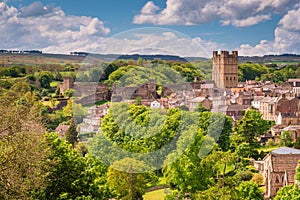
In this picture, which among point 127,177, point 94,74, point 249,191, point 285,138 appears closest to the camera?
point 249,191

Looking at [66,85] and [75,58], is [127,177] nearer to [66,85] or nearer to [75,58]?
[66,85]

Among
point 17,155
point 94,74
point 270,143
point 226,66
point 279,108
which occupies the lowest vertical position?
point 270,143

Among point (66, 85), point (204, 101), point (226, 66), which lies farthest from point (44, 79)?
point (204, 101)

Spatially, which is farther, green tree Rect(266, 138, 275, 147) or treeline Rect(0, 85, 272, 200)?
green tree Rect(266, 138, 275, 147)

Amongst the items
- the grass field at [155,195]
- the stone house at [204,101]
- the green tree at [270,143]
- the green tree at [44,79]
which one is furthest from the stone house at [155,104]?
the green tree at [44,79]

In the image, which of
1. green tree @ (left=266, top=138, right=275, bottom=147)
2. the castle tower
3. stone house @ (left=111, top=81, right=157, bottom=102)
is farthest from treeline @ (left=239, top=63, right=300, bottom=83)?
stone house @ (left=111, top=81, right=157, bottom=102)

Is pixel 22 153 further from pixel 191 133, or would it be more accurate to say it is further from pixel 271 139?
pixel 271 139

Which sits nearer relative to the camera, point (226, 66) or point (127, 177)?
point (127, 177)

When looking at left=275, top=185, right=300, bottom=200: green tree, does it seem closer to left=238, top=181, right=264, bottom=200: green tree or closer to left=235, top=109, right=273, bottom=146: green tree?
left=238, top=181, right=264, bottom=200: green tree

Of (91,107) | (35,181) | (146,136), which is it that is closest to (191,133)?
(146,136)

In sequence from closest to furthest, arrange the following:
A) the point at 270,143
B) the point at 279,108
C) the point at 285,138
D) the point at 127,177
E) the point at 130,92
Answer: the point at 127,177
the point at 130,92
the point at 285,138
the point at 270,143
the point at 279,108
